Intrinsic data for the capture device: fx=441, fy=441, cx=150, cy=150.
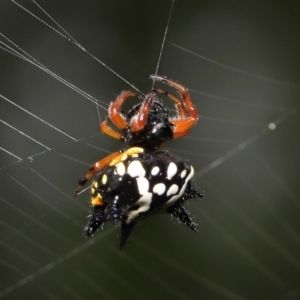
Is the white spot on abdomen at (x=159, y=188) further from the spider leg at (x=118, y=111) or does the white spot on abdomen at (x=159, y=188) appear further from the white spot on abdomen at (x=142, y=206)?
the spider leg at (x=118, y=111)

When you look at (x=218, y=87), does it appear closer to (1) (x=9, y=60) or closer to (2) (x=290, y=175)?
(2) (x=290, y=175)

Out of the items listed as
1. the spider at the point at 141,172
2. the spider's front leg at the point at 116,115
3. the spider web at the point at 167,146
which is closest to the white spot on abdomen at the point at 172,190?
the spider at the point at 141,172

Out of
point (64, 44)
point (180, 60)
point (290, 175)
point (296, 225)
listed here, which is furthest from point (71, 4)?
point (296, 225)

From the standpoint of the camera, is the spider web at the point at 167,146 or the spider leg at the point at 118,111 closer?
the spider leg at the point at 118,111

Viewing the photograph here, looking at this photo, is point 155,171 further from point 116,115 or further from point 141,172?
point 116,115

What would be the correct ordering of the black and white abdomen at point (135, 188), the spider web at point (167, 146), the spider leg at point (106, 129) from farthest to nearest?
the spider web at point (167, 146)
the spider leg at point (106, 129)
the black and white abdomen at point (135, 188)

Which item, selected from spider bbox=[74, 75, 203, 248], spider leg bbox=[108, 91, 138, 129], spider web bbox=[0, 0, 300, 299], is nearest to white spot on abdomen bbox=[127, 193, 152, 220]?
spider bbox=[74, 75, 203, 248]
